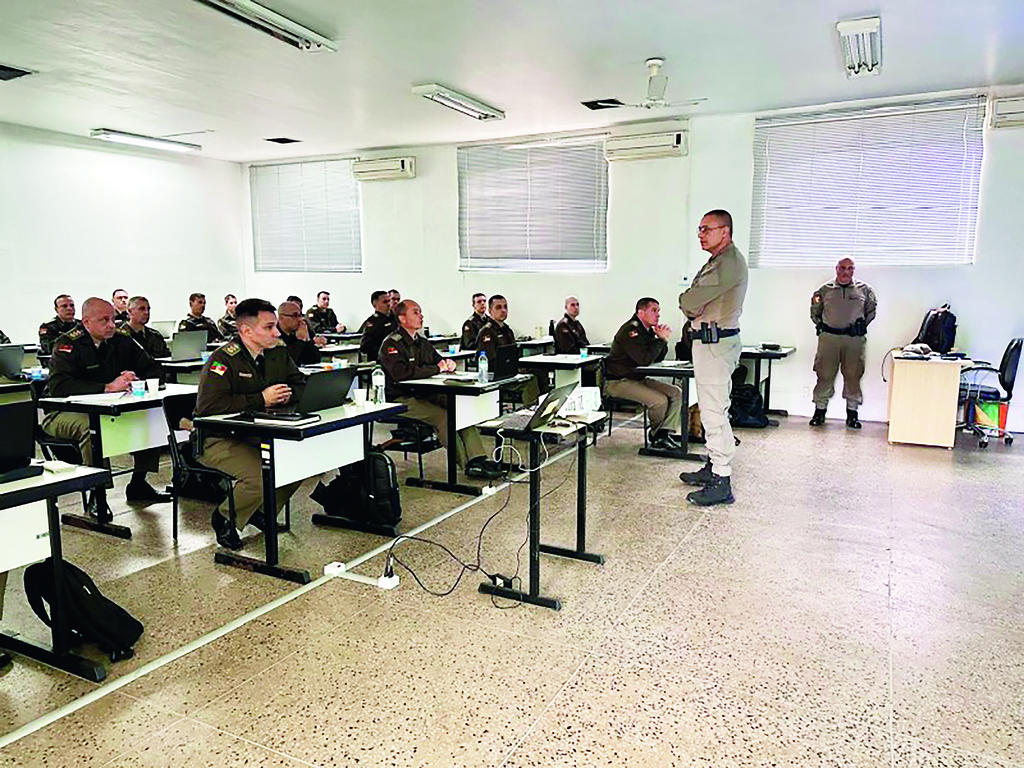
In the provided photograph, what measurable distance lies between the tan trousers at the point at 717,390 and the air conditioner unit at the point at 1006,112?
4.08 meters

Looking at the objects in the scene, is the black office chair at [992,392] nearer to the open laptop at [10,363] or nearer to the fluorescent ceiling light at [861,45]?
the fluorescent ceiling light at [861,45]

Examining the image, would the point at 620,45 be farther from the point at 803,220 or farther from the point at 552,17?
the point at 803,220

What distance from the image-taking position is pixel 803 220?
290 inches

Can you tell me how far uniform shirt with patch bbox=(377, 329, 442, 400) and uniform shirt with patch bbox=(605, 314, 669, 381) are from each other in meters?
1.70

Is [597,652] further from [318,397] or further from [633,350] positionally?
[633,350]

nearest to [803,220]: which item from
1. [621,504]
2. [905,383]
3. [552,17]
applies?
[905,383]

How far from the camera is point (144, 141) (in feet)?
28.2

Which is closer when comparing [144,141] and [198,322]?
[198,322]

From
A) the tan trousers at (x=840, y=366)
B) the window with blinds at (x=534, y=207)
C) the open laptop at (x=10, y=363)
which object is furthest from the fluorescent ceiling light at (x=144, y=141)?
the tan trousers at (x=840, y=366)

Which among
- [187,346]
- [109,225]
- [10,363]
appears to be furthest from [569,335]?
[109,225]

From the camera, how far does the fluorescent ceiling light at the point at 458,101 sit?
6257mm

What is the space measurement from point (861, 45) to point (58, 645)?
580 cm

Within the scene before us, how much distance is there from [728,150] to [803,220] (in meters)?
1.07

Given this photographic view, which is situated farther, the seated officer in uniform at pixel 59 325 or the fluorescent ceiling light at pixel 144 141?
the fluorescent ceiling light at pixel 144 141
